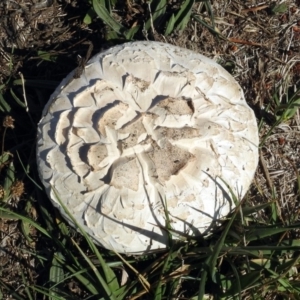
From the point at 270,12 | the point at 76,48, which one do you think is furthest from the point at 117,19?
the point at 270,12

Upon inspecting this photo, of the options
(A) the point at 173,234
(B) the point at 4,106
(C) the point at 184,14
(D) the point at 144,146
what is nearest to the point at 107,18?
(C) the point at 184,14

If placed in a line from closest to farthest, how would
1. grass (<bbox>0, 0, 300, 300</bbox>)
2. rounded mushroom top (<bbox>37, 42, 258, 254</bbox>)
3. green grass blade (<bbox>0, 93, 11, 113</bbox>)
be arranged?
rounded mushroom top (<bbox>37, 42, 258, 254</bbox>)
grass (<bbox>0, 0, 300, 300</bbox>)
green grass blade (<bbox>0, 93, 11, 113</bbox>)

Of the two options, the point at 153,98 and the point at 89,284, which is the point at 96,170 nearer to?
the point at 153,98

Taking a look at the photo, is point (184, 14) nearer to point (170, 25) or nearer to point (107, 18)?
point (170, 25)

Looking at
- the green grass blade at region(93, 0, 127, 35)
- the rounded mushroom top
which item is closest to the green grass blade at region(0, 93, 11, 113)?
the rounded mushroom top

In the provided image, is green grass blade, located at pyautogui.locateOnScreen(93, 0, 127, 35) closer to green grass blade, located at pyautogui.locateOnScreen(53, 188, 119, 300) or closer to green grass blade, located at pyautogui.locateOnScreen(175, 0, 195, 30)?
green grass blade, located at pyautogui.locateOnScreen(175, 0, 195, 30)
